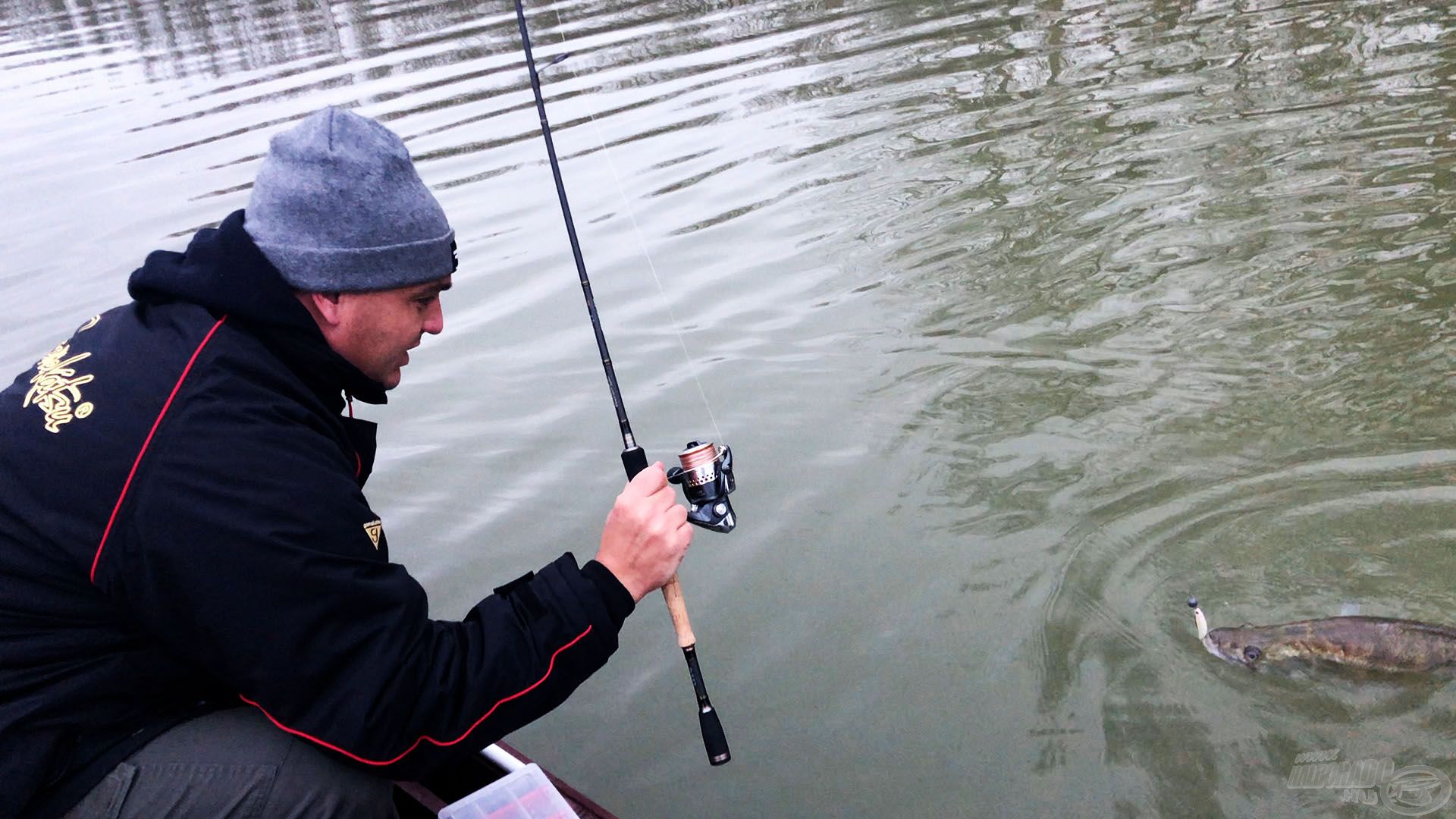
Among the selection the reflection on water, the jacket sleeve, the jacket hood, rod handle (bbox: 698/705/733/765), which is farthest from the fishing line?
rod handle (bbox: 698/705/733/765)

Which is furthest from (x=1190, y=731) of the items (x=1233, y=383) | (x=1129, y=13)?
(x=1129, y=13)

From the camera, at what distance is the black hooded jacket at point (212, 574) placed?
2.18 meters

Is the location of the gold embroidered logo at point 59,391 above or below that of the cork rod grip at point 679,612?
above

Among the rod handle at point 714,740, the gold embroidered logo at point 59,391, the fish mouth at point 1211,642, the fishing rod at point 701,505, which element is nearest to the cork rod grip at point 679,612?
the fishing rod at point 701,505

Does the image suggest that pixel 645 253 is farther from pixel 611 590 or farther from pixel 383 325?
pixel 611 590

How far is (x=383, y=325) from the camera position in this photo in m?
2.60

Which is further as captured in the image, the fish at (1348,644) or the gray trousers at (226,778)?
the fish at (1348,644)

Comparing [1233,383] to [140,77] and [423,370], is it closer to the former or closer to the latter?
[423,370]

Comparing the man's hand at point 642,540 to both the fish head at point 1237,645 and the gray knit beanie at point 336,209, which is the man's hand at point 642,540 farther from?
the fish head at point 1237,645

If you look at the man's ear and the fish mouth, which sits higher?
the man's ear

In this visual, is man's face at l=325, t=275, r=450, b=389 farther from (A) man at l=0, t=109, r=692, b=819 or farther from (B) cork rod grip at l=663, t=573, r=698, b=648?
(B) cork rod grip at l=663, t=573, r=698, b=648

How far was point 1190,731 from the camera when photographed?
3.61 m

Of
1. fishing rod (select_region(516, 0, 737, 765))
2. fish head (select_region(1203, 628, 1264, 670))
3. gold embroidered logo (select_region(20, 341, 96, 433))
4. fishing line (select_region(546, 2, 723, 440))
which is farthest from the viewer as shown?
fishing line (select_region(546, 2, 723, 440))

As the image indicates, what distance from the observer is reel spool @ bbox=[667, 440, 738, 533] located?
118 inches
